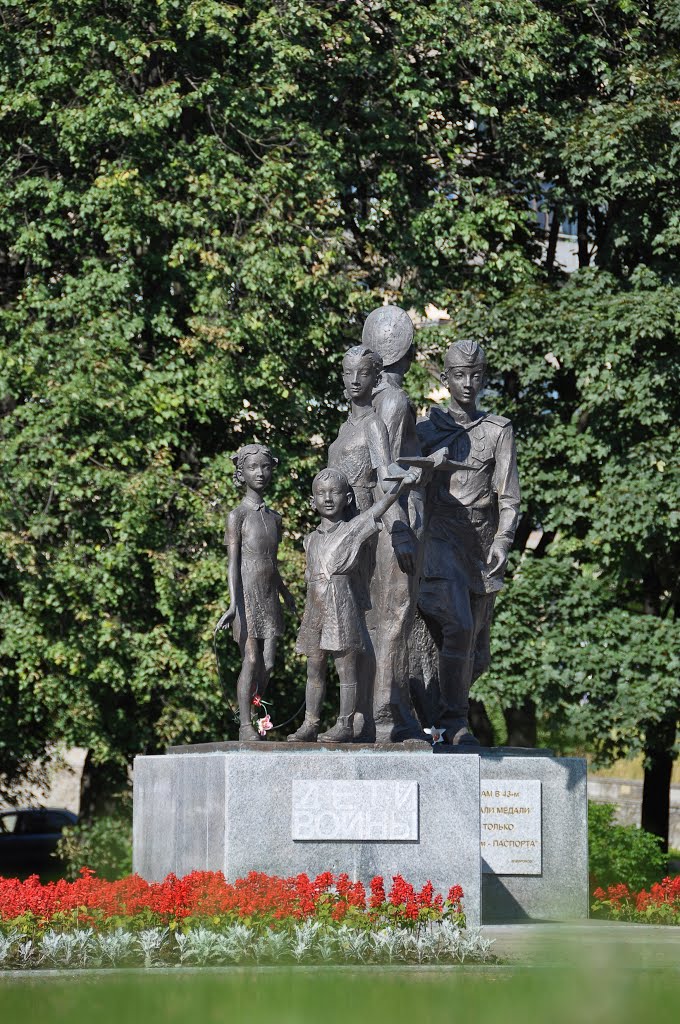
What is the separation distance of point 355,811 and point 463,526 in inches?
103

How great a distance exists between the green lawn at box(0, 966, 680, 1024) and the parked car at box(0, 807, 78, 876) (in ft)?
73.8

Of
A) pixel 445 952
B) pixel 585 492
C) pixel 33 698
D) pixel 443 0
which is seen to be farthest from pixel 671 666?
pixel 445 952

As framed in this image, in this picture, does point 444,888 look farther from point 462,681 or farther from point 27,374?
point 27,374

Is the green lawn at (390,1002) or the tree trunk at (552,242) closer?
the green lawn at (390,1002)

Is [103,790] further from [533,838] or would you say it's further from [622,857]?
[533,838]

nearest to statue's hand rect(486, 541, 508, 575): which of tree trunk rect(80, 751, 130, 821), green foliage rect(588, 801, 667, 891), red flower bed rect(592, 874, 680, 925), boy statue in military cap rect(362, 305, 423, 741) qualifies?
boy statue in military cap rect(362, 305, 423, 741)

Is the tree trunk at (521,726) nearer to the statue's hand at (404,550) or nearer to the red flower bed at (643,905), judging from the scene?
the red flower bed at (643,905)

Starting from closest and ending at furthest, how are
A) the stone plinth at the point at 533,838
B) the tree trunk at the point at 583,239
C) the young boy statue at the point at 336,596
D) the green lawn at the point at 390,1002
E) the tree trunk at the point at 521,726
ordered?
the green lawn at the point at 390,1002 → the young boy statue at the point at 336,596 → the stone plinth at the point at 533,838 → the tree trunk at the point at 521,726 → the tree trunk at the point at 583,239

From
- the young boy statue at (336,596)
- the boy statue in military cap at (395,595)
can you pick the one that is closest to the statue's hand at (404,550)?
the boy statue in military cap at (395,595)

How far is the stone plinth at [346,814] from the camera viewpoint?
9.09 m

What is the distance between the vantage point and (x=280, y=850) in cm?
914

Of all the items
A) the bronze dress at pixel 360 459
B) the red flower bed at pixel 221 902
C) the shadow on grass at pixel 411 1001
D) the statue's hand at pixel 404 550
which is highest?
the bronze dress at pixel 360 459

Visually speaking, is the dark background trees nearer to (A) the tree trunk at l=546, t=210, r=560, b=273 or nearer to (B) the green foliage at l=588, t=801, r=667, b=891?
(A) the tree trunk at l=546, t=210, r=560, b=273

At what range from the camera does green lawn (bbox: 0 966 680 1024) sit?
1.53 metres
